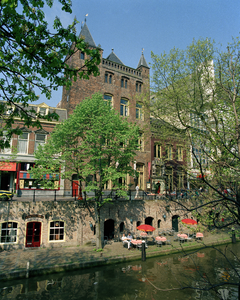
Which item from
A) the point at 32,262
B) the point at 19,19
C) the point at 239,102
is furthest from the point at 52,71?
the point at 32,262

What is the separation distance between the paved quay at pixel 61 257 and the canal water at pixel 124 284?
0.38m

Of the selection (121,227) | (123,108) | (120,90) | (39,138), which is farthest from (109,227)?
(120,90)

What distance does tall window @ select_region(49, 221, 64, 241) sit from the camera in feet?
57.4

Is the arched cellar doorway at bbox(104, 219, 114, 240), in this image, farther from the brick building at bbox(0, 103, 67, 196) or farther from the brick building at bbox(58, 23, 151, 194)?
the brick building at bbox(58, 23, 151, 194)

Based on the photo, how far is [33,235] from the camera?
16.9 metres

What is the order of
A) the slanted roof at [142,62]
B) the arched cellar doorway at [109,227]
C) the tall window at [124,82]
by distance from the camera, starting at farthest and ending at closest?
the slanted roof at [142,62] → the tall window at [124,82] → the arched cellar doorway at [109,227]

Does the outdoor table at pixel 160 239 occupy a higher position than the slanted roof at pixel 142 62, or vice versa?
the slanted roof at pixel 142 62

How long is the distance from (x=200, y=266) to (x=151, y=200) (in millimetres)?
8188

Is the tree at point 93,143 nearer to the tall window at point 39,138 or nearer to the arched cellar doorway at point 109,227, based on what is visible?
the arched cellar doorway at point 109,227

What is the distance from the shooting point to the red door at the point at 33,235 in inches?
659

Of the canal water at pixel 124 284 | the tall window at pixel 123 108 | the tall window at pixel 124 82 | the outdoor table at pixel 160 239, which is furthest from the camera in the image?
the tall window at pixel 124 82

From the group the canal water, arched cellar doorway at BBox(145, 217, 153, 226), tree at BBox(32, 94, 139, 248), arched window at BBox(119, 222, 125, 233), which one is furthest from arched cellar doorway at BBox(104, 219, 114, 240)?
the canal water

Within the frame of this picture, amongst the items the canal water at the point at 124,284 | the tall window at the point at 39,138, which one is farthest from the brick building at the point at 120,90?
the canal water at the point at 124,284

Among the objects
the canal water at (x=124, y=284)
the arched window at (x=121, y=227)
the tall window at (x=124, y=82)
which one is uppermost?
the tall window at (x=124, y=82)
